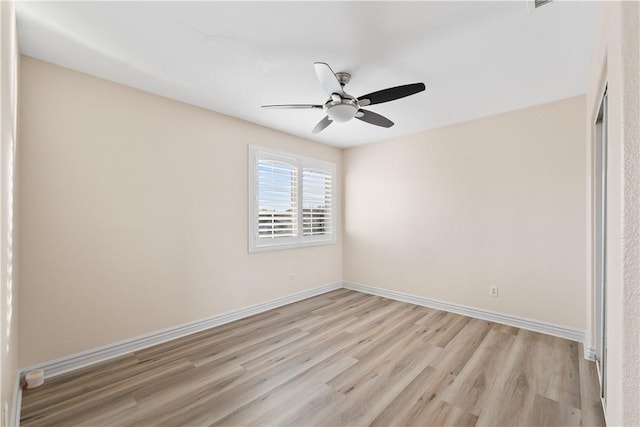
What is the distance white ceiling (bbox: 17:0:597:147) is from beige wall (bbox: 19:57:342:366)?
281 millimetres

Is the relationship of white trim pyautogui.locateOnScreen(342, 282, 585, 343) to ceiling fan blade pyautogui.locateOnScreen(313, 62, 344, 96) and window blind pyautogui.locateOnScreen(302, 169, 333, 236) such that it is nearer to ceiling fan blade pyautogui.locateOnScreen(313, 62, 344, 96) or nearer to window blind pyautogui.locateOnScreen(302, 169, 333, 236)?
window blind pyautogui.locateOnScreen(302, 169, 333, 236)

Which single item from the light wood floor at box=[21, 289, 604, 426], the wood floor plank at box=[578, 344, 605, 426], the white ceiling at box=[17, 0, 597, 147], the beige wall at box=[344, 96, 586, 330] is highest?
the white ceiling at box=[17, 0, 597, 147]

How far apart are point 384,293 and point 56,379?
378 centimetres

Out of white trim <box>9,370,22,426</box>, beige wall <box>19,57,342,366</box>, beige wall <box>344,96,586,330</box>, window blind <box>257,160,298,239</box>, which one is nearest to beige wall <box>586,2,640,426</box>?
beige wall <box>344,96,586,330</box>

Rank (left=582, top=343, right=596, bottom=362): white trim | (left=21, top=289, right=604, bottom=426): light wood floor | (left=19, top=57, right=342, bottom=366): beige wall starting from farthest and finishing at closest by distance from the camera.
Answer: (left=582, top=343, right=596, bottom=362): white trim → (left=19, top=57, right=342, bottom=366): beige wall → (left=21, top=289, right=604, bottom=426): light wood floor

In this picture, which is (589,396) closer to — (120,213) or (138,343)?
(138,343)

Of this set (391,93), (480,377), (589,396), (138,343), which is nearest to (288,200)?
(391,93)

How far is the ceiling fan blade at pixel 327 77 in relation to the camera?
184 centimetres

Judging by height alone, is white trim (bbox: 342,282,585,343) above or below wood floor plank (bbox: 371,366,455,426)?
above

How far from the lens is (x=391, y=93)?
2.17 meters

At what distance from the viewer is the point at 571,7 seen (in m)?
1.62

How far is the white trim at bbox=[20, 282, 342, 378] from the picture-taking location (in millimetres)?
2199

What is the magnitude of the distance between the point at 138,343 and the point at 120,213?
1238 millimetres

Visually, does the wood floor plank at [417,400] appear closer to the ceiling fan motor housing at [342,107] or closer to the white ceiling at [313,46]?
the ceiling fan motor housing at [342,107]
